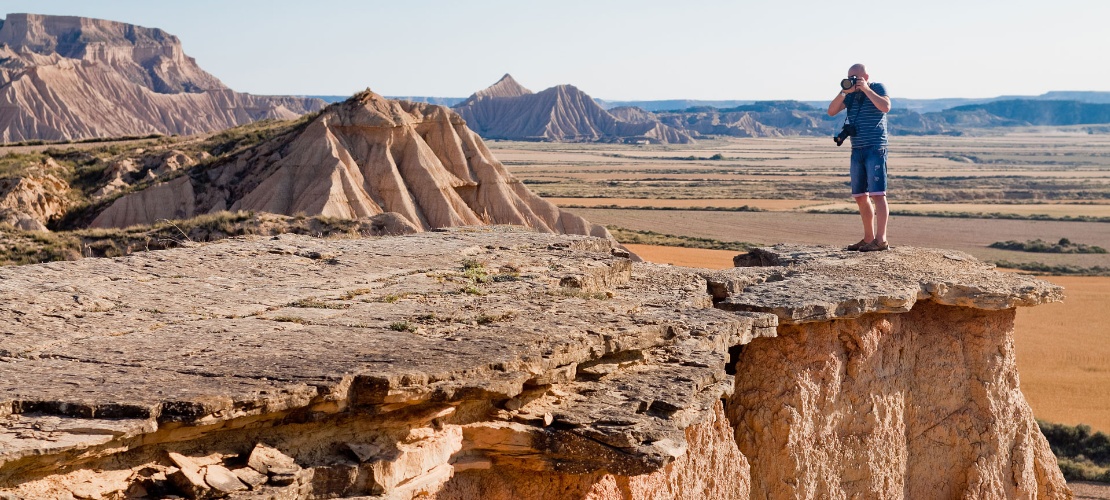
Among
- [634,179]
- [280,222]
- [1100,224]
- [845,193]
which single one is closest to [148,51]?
[634,179]

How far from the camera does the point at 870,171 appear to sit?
35.6ft

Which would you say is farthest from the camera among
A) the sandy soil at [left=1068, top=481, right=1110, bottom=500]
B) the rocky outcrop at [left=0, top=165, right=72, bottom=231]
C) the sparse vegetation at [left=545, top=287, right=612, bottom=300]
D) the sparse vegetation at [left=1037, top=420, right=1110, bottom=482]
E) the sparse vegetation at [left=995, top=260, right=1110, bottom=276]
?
the sparse vegetation at [left=995, top=260, right=1110, bottom=276]

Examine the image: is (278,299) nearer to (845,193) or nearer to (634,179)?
(845,193)

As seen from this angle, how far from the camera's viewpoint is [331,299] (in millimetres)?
7195

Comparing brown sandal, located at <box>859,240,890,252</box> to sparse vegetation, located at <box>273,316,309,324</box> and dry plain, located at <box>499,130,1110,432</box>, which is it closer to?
sparse vegetation, located at <box>273,316,309,324</box>

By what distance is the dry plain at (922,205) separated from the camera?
2615 cm

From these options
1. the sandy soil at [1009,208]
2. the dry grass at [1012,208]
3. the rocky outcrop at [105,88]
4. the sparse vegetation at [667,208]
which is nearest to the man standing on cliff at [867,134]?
the sparse vegetation at [667,208]

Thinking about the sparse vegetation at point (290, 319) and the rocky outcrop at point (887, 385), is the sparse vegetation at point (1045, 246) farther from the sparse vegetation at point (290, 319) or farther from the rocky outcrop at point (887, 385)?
the sparse vegetation at point (290, 319)

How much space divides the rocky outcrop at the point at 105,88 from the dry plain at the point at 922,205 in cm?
3591

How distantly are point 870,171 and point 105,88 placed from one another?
119108 mm

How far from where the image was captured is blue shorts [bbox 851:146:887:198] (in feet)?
35.6

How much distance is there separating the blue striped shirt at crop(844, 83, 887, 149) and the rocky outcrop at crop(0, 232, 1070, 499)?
49.0 inches

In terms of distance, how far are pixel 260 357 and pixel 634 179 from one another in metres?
101

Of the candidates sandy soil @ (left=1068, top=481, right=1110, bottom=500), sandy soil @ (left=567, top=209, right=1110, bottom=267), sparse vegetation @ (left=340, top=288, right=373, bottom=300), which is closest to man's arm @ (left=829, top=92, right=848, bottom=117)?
sparse vegetation @ (left=340, top=288, right=373, bottom=300)
